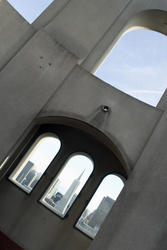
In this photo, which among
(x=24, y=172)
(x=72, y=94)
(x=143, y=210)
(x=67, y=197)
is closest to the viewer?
(x=143, y=210)

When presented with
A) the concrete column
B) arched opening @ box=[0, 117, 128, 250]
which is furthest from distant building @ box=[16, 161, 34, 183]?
the concrete column

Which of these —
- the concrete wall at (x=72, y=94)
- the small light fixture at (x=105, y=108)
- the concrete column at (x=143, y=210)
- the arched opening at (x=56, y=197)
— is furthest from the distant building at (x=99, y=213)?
the small light fixture at (x=105, y=108)

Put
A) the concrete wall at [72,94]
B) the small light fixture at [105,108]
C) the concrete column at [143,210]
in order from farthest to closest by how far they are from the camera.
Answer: the small light fixture at [105,108] → the concrete wall at [72,94] → the concrete column at [143,210]

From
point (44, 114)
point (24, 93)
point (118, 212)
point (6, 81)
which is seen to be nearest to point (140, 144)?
point (118, 212)

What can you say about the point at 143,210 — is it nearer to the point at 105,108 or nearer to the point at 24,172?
the point at 105,108

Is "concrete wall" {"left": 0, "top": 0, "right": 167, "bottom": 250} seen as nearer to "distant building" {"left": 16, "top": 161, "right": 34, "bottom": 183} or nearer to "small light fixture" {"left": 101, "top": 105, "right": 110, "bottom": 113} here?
→ "small light fixture" {"left": 101, "top": 105, "right": 110, "bottom": 113}

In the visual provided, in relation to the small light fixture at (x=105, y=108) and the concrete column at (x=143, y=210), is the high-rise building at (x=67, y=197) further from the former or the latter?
the concrete column at (x=143, y=210)

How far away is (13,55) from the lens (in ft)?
25.7

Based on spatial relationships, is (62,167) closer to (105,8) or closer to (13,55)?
(13,55)

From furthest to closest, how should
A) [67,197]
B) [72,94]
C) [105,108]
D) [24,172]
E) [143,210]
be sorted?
1. [24,172]
2. [67,197]
3. [72,94]
4. [105,108]
5. [143,210]

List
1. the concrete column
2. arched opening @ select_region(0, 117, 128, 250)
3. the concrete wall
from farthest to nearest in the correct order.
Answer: arched opening @ select_region(0, 117, 128, 250) < the concrete wall < the concrete column

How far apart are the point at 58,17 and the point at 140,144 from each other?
16.1 ft

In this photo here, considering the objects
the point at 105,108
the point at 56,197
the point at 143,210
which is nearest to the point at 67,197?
the point at 56,197

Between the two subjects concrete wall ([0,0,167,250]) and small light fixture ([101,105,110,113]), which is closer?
concrete wall ([0,0,167,250])
